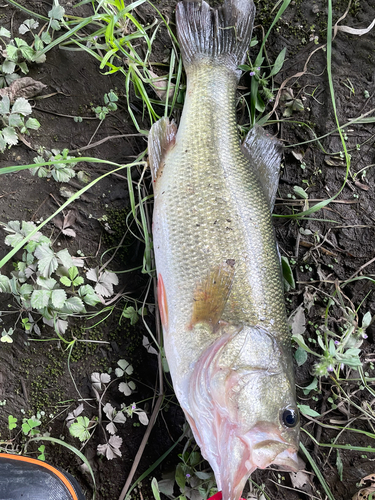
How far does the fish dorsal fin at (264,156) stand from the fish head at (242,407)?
90 cm

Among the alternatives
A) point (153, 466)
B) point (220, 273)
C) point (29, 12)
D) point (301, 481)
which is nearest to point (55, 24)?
point (29, 12)

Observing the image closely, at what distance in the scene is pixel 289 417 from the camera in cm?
165

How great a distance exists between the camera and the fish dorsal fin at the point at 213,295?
67.7 inches

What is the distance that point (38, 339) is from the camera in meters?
2.03

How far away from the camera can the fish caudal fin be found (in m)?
2.17

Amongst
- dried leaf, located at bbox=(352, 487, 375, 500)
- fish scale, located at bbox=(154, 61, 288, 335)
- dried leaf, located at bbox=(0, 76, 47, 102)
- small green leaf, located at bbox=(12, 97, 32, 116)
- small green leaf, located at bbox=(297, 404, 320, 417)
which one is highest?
dried leaf, located at bbox=(0, 76, 47, 102)

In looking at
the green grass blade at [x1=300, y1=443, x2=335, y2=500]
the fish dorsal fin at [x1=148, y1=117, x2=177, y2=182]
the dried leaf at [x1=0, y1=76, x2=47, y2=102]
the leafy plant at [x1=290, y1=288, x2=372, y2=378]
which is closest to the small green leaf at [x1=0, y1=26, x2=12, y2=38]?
the dried leaf at [x1=0, y1=76, x2=47, y2=102]

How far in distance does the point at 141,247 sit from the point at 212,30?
1427 mm

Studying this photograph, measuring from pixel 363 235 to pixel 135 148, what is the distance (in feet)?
5.61

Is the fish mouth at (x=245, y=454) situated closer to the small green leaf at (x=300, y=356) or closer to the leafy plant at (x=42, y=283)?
the small green leaf at (x=300, y=356)

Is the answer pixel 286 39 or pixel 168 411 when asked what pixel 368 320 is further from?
pixel 286 39

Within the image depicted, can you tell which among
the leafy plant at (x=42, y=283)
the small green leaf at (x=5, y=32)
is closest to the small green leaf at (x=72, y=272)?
the leafy plant at (x=42, y=283)

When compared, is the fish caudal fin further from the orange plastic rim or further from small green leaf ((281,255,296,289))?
the orange plastic rim

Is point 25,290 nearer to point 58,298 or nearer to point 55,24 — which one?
point 58,298
